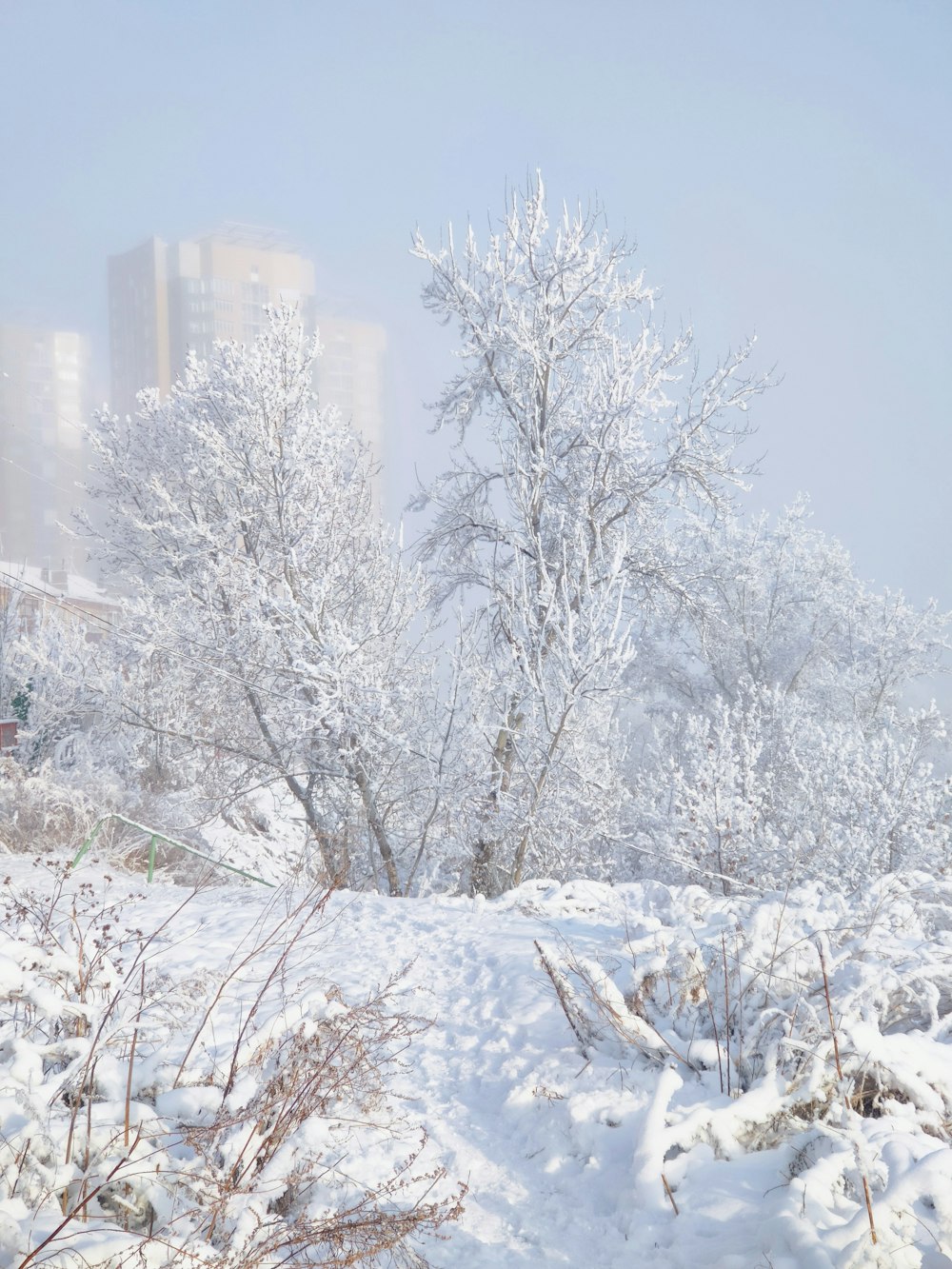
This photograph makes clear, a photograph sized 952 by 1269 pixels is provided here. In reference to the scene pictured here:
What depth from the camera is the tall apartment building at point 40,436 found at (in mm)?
62688

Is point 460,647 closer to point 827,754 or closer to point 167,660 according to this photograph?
point 827,754

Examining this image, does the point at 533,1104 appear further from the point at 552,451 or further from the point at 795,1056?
the point at 552,451

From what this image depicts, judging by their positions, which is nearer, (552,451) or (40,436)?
(552,451)

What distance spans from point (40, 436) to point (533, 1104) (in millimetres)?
76346

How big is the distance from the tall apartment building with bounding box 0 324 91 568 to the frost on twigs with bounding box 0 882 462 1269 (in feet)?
207

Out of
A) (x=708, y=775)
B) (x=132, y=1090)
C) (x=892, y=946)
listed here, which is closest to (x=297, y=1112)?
(x=132, y=1090)

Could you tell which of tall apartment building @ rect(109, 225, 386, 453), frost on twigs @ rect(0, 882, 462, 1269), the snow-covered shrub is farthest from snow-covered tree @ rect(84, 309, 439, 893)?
tall apartment building @ rect(109, 225, 386, 453)

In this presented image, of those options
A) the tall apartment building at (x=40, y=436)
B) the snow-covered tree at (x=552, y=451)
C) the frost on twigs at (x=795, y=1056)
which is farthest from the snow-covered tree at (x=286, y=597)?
the tall apartment building at (x=40, y=436)

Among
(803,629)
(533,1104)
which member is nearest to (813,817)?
(533,1104)

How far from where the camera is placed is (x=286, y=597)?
9.75 meters

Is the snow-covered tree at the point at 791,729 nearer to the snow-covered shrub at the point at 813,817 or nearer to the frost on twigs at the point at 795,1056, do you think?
the snow-covered shrub at the point at 813,817

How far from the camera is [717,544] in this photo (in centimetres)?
2331

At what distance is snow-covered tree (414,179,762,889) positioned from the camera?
9.23m

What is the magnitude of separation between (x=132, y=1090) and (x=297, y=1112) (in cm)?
51
